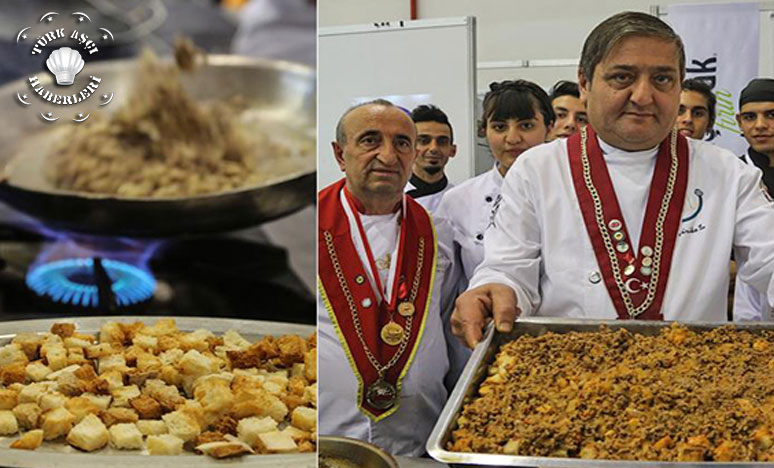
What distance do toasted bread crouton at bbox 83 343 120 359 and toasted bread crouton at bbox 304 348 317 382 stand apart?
29 cm

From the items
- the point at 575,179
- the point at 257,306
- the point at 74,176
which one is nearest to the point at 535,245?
the point at 575,179

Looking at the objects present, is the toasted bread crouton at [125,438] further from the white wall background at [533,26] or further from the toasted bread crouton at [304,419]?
the white wall background at [533,26]

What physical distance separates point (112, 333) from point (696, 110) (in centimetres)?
162

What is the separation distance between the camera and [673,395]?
1523mm

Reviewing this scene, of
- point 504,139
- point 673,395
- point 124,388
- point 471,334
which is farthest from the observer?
point 504,139

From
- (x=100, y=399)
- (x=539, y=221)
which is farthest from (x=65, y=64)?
(x=539, y=221)

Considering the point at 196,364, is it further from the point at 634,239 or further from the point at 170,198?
the point at 634,239

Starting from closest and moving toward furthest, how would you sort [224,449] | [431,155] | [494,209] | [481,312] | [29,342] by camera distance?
1. [224,449]
2. [29,342]
3. [481,312]
4. [494,209]
5. [431,155]

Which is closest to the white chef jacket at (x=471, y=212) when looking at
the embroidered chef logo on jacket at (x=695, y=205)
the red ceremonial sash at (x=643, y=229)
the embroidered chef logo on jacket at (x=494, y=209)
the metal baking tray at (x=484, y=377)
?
the embroidered chef logo on jacket at (x=494, y=209)

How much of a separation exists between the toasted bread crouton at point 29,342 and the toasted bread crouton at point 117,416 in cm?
14

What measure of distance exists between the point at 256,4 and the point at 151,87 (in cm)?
19

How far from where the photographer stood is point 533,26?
2.51 m

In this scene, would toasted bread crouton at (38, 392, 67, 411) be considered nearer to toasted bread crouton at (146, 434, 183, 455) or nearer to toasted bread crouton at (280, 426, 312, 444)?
toasted bread crouton at (146, 434, 183, 455)

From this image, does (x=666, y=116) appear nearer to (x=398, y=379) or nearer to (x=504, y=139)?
(x=504, y=139)
